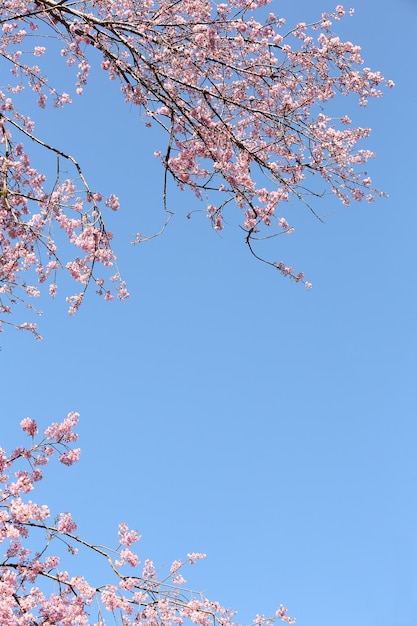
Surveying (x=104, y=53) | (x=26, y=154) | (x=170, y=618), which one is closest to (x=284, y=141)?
(x=104, y=53)

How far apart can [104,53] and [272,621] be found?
19.9ft

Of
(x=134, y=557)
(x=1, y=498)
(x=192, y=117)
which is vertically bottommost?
(x=1, y=498)

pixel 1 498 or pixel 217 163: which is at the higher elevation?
pixel 217 163

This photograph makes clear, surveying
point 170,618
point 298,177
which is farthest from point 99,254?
point 170,618

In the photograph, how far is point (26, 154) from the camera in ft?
20.9

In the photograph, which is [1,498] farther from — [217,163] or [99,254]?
[217,163]

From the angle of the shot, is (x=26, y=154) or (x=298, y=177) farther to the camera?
(x=26, y=154)

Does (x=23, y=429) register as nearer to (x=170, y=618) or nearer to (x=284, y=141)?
(x=170, y=618)

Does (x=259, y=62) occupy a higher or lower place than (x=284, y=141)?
higher

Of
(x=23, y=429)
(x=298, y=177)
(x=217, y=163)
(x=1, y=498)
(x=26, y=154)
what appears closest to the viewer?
(x=1, y=498)

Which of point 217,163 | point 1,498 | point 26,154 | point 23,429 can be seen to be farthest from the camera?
point 26,154

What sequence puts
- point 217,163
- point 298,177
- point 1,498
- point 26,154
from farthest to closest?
point 26,154 → point 298,177 → point 217,163 → point 1,498

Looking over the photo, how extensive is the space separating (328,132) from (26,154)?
3309 millimetres

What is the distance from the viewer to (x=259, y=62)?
20.0 feet
